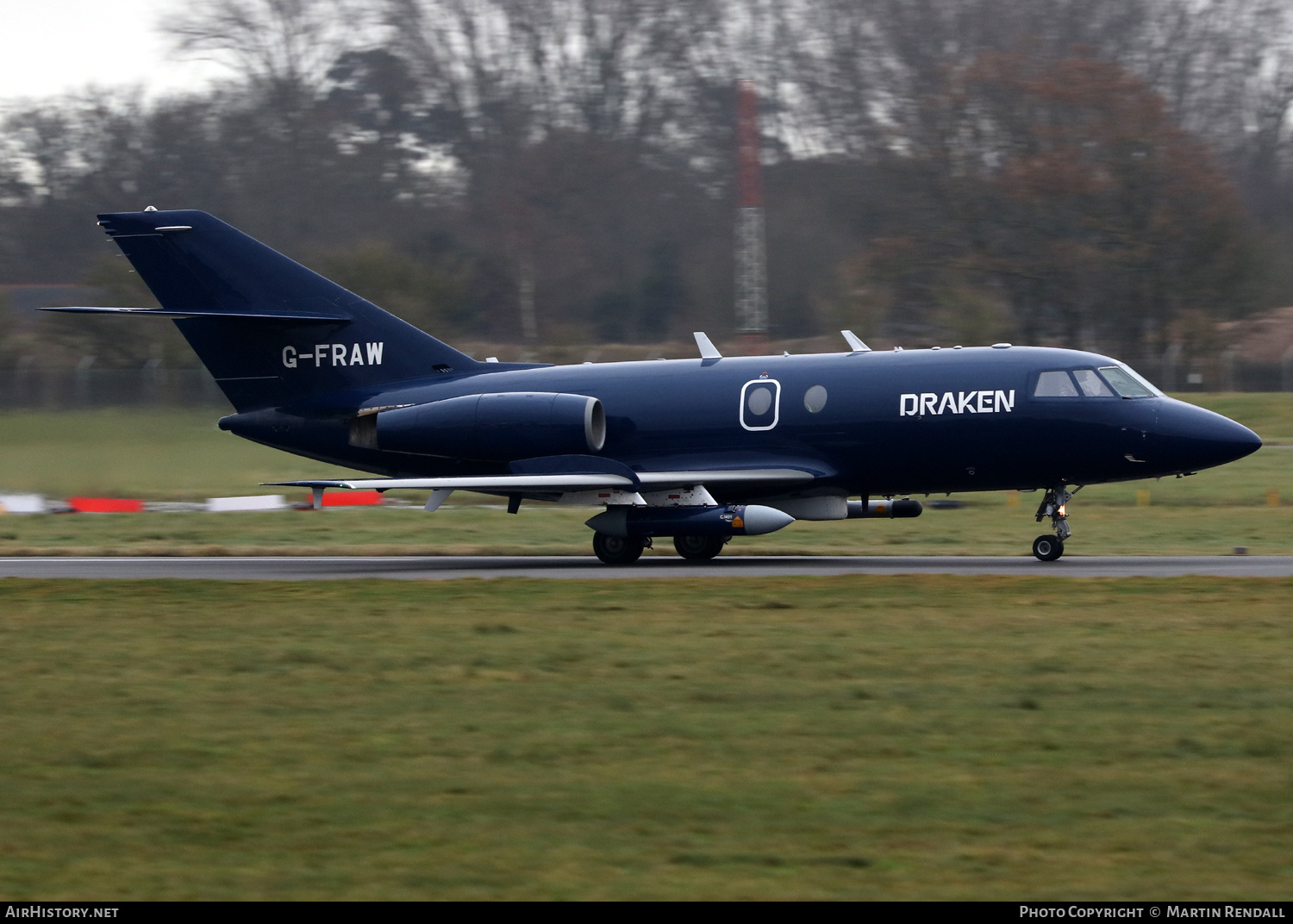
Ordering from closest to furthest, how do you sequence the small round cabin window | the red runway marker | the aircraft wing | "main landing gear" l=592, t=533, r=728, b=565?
the aircraft wing, the small round cabin window, "main landing gear" l=592, t=533, r=728, b=565, the red runway marker

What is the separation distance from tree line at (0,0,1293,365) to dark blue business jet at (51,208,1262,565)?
2437 cm

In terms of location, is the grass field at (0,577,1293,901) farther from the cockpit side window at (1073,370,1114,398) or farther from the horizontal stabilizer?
the horizontal stabilizer

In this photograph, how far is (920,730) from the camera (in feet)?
31.0

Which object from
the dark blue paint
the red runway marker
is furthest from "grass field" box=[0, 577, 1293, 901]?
the red runway marker

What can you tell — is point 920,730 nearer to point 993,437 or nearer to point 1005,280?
point 993,437

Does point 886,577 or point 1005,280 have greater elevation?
point 1005,280

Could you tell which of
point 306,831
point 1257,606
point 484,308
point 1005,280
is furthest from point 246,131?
point 306,831

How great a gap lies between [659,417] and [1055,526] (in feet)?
18.4

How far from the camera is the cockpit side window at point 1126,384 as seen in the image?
20031 millimetres

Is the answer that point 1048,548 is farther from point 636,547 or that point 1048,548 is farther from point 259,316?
point 259,316

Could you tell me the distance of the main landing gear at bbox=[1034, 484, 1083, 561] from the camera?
790 inches

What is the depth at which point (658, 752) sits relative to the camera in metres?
8.98

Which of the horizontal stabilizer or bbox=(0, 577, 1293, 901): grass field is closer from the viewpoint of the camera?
bbox=(0, 577, 1293, 901): grass field

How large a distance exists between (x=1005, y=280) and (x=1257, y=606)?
40.1 metres
